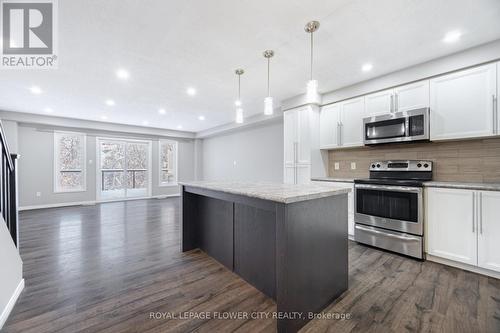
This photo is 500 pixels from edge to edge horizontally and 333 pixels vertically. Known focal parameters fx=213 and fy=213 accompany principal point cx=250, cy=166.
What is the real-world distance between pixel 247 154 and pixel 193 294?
492cm

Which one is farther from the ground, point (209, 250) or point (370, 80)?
point (370, 80)

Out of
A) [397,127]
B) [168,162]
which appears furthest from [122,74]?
[168,162]

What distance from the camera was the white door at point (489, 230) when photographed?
2180 millimetres

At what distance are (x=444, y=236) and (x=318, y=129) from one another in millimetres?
2366

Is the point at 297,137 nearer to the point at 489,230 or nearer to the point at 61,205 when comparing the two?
the point at 489,230

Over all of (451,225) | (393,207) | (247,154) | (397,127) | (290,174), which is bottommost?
(451,225)

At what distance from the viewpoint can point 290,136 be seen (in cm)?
425

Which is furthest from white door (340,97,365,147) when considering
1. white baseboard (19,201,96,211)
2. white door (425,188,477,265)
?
white baseboard (19,201,96,211)

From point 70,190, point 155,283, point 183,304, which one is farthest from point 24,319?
point 70,190

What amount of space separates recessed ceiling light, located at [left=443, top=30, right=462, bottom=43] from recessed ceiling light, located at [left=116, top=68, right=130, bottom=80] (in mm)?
3974

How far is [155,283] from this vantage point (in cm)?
212

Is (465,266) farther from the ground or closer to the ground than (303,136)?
closer to the ground

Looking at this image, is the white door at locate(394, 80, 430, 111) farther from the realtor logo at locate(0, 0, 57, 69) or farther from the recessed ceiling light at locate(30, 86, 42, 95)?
the recessed ceiling light at locate(30, 86, 42, 95)

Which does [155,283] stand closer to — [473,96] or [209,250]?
[209,250]
